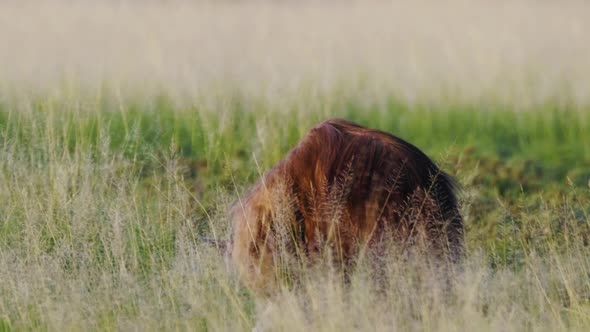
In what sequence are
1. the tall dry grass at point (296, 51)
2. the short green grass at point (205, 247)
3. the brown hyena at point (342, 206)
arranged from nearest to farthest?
the brown hyena at point (342, 206)
the short green grass at point (205, 247)
the tall dry grass at point (296, 51)

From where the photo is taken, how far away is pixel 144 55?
9328 mm

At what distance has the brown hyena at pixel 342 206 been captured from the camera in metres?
3.72

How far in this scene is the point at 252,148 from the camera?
23.3 feet

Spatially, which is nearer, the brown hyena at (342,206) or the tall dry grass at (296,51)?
the brown hyena at (342,206)

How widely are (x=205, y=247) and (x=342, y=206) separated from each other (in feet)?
3.32

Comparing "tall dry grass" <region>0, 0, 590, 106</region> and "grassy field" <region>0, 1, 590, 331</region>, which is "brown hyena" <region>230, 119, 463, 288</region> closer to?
"grassy field" <region>0, 1, 590, 331</region>

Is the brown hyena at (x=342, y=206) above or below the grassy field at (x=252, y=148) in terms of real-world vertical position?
above

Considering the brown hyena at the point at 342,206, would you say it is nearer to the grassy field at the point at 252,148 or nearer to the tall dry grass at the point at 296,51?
the grassy field at the point at 252,148

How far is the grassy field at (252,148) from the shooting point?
421 centimetres

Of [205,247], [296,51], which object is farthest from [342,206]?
[296,51]

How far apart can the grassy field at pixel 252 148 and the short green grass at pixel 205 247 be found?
2cm

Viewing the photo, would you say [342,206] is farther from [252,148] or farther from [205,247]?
[252,148]

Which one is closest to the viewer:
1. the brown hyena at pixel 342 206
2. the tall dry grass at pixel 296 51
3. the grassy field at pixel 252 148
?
the brown hyena at pixel 342 206

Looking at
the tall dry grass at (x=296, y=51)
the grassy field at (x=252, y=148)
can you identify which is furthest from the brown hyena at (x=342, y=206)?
the tall dry grass at (x=296, y=51)
